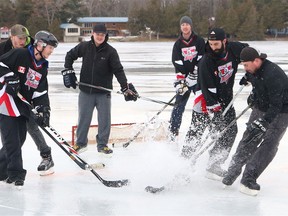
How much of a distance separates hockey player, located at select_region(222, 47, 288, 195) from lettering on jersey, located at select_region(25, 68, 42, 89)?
167 cm

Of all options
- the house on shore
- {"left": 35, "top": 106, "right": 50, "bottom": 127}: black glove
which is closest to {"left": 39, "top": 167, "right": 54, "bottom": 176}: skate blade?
{"left": 35, "top": 106, "right": 50, "bottom": 127}: black glove

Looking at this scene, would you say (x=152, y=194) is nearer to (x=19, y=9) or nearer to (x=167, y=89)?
(x=167, y=89)

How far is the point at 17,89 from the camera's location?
12.4 feet

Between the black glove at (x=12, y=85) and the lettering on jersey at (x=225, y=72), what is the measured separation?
1.73 m

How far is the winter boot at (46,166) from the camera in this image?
4.23 meters

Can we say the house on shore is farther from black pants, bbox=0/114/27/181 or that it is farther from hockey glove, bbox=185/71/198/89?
black pants, bbox=0/114/27/181

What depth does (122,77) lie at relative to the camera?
4.86 meters

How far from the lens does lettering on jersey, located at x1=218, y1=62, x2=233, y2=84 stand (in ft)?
13.7

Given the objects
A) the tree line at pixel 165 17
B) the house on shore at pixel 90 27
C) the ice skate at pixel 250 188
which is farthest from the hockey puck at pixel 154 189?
the house on shore at pixel 90 27

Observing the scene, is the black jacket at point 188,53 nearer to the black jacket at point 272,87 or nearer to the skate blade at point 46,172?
the black jacket at point 272,87

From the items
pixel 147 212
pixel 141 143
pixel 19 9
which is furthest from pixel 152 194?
pixel 19 9

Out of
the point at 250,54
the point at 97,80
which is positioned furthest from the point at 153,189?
the point at 97,80

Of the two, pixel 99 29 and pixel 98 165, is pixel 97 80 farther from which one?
pixel 98 165

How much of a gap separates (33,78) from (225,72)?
167 centimetres
